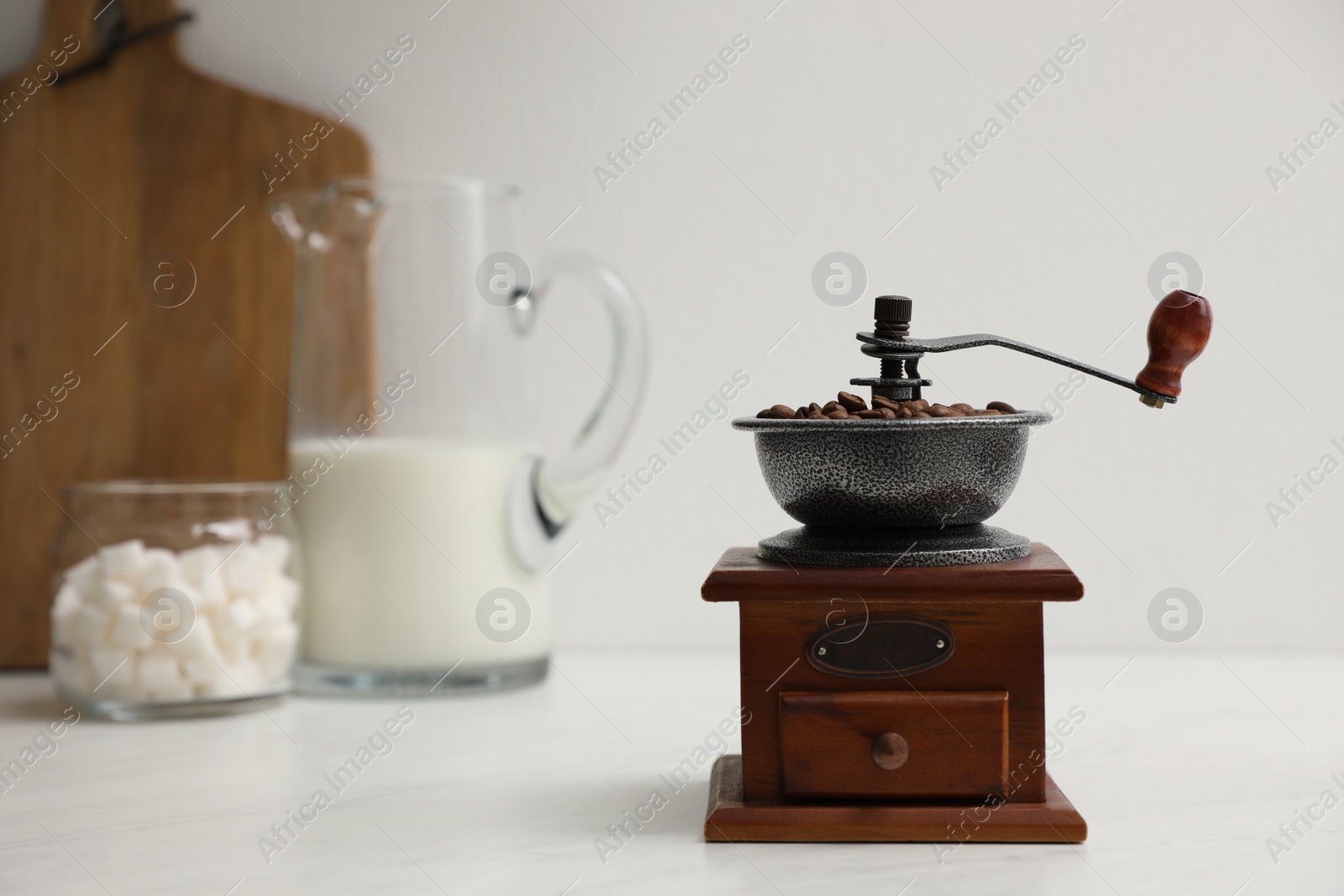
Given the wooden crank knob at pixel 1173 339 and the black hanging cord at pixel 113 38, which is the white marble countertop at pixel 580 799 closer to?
the wooden crank knob at pixel 1173 339

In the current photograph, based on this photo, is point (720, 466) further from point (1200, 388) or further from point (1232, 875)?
point (1232, 875)

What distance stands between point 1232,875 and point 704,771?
13.5 inches

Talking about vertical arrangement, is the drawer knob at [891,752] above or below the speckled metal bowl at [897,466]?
below

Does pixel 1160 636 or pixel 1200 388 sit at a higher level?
pixel 1200 388

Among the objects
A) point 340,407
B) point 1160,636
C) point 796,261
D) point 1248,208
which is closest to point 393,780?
point 340,407

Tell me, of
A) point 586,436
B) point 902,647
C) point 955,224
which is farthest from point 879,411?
point 955,224

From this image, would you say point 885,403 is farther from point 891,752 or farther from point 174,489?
point 174,489

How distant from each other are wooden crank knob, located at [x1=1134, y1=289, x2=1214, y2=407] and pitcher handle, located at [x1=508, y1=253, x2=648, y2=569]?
49cm

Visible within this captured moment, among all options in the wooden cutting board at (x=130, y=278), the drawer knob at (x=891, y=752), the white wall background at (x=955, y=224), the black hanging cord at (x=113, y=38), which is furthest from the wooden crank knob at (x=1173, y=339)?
the black hanging cord at (x=113, y=38)

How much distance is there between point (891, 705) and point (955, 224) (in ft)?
2.21

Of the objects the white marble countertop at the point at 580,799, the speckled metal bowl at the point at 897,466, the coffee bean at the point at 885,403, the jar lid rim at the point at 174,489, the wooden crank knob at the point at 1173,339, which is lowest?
the white marble countertop at the point at 580,799

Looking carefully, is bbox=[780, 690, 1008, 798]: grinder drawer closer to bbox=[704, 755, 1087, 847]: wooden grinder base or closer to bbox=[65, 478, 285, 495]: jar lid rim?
bbox=[704, 755, 1087, 847]: wooden grinder base

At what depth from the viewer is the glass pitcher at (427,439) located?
41.6 inches

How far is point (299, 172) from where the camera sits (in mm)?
1229
